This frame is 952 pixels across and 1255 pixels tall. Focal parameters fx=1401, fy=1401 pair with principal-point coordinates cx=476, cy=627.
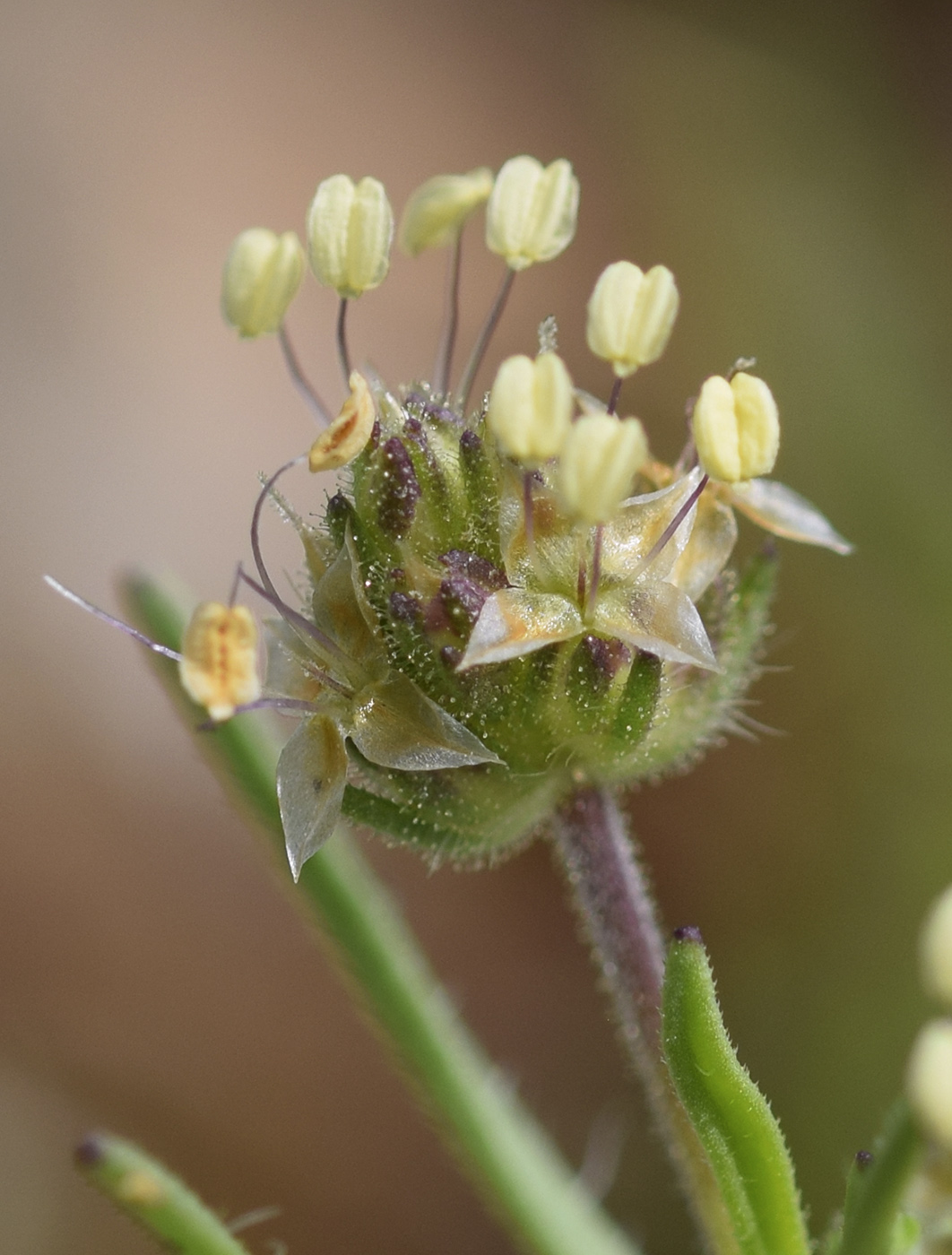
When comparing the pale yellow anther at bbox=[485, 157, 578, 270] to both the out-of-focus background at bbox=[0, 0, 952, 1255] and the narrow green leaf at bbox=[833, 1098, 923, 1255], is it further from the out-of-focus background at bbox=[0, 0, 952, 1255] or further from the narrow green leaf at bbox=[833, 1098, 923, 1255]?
the out-of-focus background at bbox=[0, 0, 952, 1255]

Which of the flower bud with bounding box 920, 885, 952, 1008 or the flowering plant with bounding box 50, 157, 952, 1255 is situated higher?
the flowering plant with bounding box 50, 157, 952, 1255

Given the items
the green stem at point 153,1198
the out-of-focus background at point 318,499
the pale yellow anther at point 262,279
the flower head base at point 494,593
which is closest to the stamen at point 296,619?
the flower head base at point 494,593

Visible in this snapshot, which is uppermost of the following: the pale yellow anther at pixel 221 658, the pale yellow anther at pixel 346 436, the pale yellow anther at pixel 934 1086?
the pale yellow anther at pixel 346 436

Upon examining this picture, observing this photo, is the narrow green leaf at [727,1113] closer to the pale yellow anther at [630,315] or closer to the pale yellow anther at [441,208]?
the pale yellow anther at [630,315]

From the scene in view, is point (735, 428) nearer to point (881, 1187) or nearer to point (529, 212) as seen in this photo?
point (529, 212)

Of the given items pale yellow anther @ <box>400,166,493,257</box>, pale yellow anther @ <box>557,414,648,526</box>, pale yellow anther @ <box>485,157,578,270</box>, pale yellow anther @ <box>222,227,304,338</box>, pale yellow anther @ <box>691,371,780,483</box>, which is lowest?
pale yellow anther @ <box>691,371,780,483</box>

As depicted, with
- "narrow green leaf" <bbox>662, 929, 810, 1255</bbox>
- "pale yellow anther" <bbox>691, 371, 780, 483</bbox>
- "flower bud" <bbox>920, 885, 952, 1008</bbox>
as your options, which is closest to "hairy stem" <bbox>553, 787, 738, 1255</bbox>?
"narrow green leaf" <bbox>662, 929, 810, 1255</bbox>

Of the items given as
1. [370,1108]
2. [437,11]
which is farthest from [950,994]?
[437,11]

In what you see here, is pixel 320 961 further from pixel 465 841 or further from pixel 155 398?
pixel 465 841
